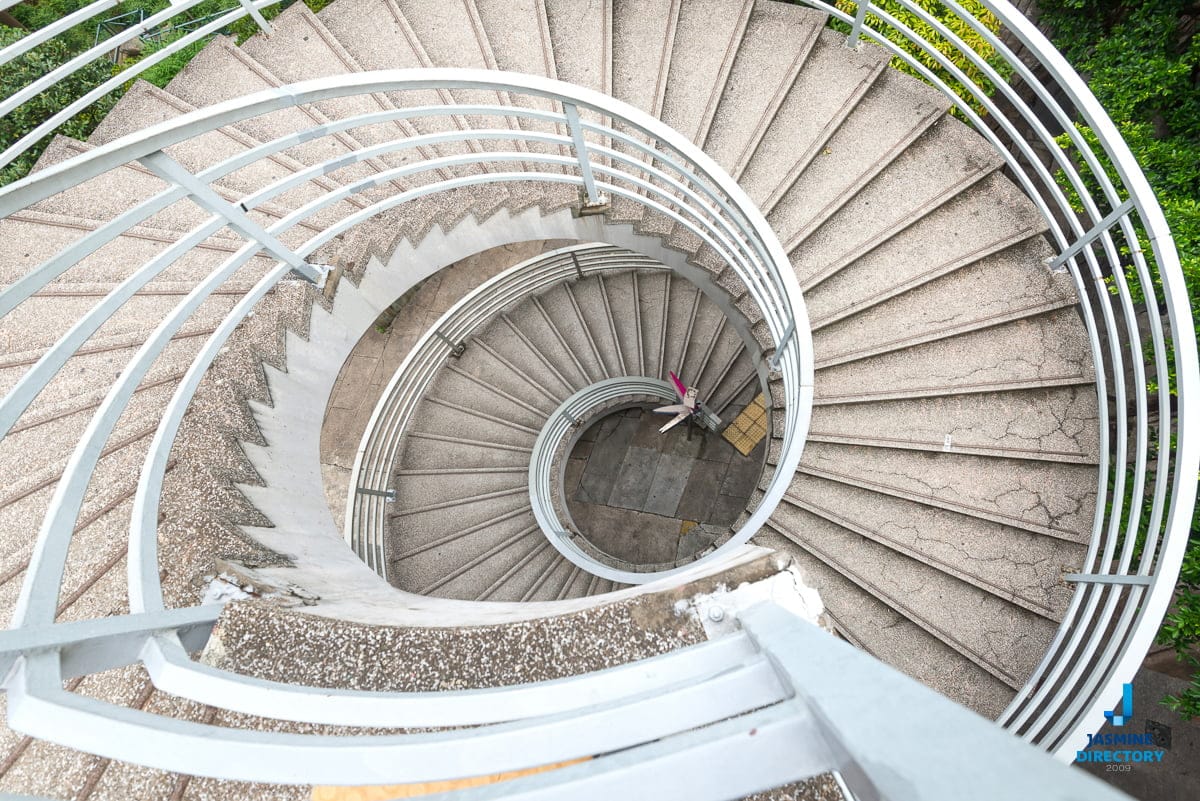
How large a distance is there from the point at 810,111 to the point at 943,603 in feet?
14.1

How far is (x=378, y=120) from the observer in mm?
3852

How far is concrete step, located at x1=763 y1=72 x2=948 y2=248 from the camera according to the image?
529 cm

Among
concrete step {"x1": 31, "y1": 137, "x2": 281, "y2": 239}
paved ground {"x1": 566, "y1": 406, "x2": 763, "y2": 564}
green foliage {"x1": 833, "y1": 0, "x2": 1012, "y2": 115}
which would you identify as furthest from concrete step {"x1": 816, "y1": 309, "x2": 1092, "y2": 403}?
concrete step {"x1": 31, "y1": 137, "x2": 281, "y2": 239}

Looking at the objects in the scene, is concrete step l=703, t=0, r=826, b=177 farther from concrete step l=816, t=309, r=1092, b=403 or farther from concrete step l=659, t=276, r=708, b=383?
concrete step l=659, t=276, r=708, b=383

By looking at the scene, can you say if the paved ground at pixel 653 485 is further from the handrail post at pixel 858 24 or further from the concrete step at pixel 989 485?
the handrail post at pixel 858 24

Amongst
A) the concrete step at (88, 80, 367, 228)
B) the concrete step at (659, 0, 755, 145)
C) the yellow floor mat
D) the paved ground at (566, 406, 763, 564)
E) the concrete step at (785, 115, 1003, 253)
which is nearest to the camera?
the concrete step at (785, 115, 1003, 253)

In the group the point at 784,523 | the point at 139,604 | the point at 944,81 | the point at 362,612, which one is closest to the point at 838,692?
the point at 362,612

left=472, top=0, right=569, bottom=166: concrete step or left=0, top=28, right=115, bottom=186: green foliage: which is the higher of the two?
left=472, top=0, right=569, bottom=166: concrete step

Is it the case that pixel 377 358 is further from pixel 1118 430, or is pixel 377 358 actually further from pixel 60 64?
pixel 1118 430

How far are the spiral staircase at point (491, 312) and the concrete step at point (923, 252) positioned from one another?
0.12 feet

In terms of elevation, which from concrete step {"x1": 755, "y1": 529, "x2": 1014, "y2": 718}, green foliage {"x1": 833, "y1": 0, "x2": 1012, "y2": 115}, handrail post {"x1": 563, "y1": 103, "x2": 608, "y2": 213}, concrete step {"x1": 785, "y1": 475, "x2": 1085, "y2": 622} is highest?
green foliage {"x1": 833, "y1": 0, "x2": 1012, "y2": 115}

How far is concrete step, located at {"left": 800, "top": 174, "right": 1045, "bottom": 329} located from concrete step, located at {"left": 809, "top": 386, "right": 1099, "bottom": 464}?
3.12 ft

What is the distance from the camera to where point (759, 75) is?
5566mm

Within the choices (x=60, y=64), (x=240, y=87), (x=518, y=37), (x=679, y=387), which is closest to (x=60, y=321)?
(x=240, y=87)
